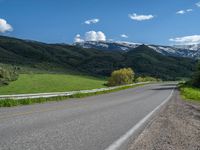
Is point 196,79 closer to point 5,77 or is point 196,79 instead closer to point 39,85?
point 39,85

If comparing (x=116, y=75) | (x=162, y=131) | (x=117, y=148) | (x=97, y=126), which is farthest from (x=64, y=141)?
(x=116, y=75)

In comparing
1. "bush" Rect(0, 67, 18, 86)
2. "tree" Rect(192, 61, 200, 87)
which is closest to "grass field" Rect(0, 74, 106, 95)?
"bush" Rect(0, 67, 18, 86)

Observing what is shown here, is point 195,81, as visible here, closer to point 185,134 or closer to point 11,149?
point 185,134

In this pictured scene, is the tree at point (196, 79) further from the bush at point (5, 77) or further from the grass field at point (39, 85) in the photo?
the bush at point (5, 77)

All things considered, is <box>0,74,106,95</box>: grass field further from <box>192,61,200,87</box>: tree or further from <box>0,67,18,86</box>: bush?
<box>192,61,200,87</box>: tree

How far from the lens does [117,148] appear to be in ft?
24.9

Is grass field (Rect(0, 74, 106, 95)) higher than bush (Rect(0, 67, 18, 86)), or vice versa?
bush (Rect(0, 67, 18, 86))

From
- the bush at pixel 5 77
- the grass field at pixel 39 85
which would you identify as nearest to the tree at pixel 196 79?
the grass field at pixel 39 85

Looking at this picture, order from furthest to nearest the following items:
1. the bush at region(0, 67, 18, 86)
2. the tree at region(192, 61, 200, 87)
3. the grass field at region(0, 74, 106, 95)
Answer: the tree at region(192, 61, 200, 87)
the bush at region(0, 67, 18, 86)
the grass field at region(0, 74, 106, 95)

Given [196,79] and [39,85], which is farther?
[39,85]

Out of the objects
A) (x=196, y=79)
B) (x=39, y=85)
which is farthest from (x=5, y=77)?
(x=196, y=79)

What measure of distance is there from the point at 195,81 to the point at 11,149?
73107mm

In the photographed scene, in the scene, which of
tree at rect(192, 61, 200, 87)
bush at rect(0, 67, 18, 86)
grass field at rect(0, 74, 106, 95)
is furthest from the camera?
tree at rect(192, 61, 200, 87)

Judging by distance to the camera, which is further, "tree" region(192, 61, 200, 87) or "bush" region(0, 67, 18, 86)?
"tree" region(192, 61, 200, 87)
